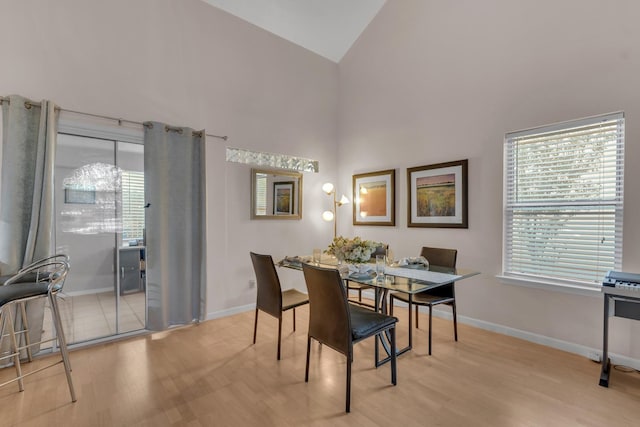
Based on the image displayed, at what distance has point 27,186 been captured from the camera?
2578 millimetres

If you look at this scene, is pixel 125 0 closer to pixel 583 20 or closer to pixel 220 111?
pixel 220 111

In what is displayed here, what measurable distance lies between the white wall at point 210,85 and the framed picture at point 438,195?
143cm

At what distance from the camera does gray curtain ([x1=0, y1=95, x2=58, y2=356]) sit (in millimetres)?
2482

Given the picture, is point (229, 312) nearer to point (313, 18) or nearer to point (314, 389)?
point (314, 389)

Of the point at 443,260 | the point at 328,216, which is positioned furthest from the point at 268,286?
the point at 328,216

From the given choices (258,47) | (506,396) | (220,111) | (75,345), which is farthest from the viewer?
(258,47)

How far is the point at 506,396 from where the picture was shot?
7.00 ft

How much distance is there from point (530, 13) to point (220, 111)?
340 centimetres

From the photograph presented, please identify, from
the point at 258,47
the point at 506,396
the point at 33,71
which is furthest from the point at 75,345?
the point at 258,47

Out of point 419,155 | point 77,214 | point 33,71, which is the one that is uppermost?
point 33,71

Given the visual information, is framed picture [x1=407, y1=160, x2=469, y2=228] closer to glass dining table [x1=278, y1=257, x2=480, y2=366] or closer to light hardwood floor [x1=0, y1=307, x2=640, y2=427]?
glass dining table [x1=278, y1=257, x2=480, y2=366]

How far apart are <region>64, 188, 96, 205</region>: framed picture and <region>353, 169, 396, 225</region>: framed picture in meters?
3.25

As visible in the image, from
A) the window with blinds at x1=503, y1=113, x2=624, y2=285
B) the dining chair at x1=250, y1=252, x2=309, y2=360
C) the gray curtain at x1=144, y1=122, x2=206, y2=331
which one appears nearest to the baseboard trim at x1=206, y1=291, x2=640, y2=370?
the gray curtain at x1=144, y1=122, x2=206, y2=331

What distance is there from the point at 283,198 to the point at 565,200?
3157 millimetres
